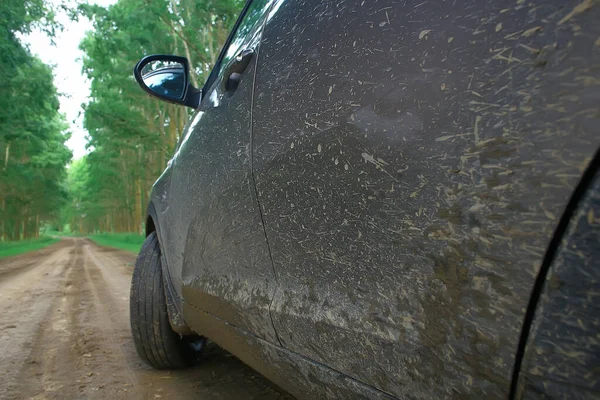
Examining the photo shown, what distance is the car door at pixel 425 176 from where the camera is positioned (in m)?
0.59

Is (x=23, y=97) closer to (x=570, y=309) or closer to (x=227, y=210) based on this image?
(x=227, y=210)

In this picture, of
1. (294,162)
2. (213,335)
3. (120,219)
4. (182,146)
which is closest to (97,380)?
(213,335)

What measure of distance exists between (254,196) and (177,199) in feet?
3.40

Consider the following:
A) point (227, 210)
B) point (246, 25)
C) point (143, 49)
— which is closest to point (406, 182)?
point (227, 210)

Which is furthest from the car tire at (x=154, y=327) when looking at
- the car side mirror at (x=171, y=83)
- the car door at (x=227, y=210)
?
the car side mirror at (x=171, y=83)

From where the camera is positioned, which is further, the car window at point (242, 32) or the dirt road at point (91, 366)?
the dirt road at point (91, 366)

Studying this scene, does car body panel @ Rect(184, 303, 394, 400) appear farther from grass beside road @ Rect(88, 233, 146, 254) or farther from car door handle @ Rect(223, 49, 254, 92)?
grass beside road @ Rect(88, 233, 146, 254)

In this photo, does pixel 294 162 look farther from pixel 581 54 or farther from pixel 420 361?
pixel 581 54

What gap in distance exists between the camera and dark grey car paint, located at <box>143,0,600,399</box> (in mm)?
596

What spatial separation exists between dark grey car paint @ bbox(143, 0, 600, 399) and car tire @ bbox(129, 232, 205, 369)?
4.33ft

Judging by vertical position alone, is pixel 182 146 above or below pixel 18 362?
above

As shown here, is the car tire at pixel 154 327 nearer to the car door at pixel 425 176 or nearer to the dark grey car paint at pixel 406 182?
the dark grey car paint at pixel 406 182

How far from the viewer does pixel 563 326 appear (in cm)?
55

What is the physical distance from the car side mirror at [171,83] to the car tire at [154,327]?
3.42 ft
